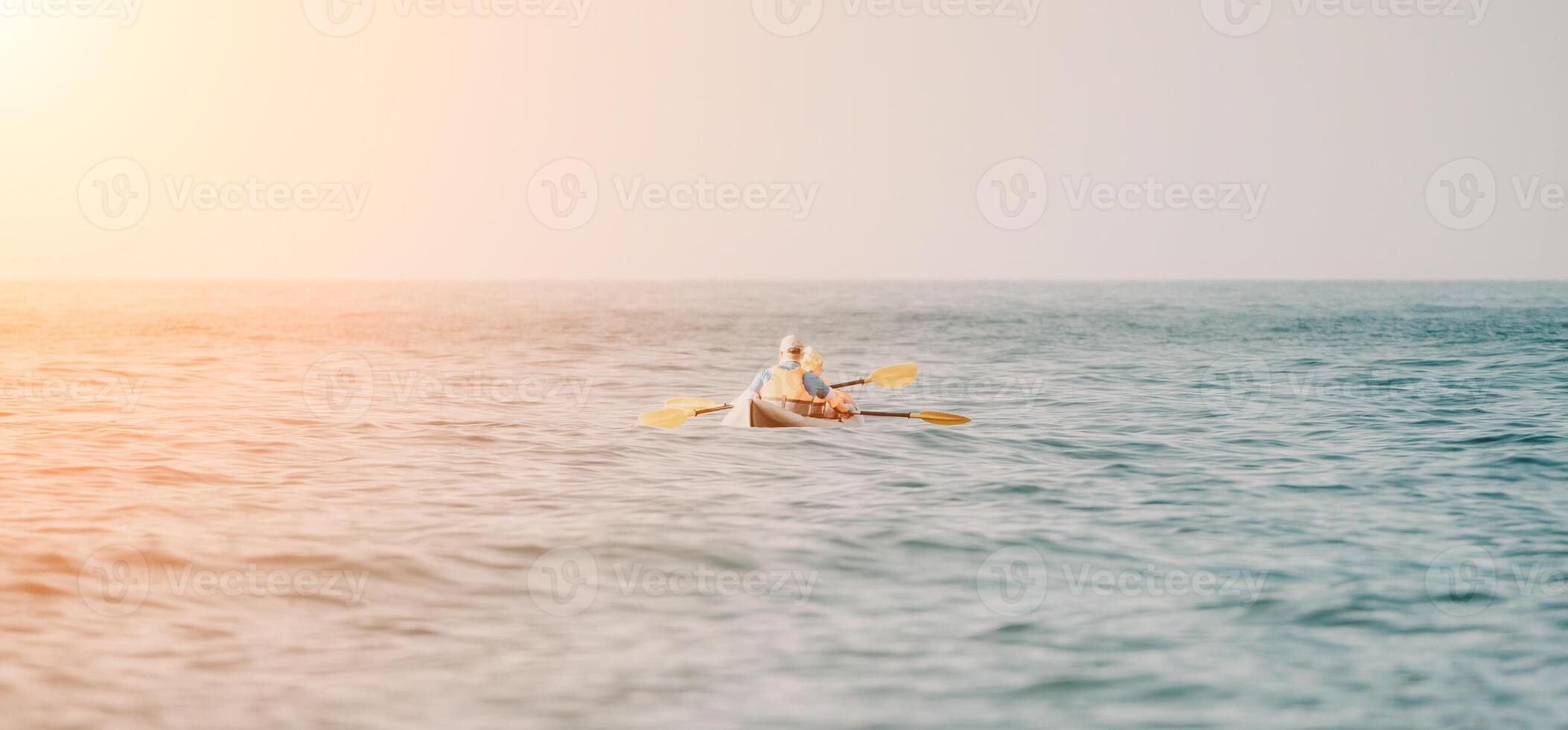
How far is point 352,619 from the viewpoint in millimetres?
8820

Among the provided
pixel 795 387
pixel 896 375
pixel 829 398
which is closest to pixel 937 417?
pixel 829 398

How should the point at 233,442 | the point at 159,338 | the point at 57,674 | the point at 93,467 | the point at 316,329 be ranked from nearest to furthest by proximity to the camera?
the point at 57,674
the point at 93,467
the point at 233,442
the point at 159,338
the point at 316,329

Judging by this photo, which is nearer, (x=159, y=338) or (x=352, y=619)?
(x=352, y=619)

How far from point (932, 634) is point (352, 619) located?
4.08 m

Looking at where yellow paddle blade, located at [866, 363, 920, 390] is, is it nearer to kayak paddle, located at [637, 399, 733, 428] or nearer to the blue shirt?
the blue shirt

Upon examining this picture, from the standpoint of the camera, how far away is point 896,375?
22062 mm

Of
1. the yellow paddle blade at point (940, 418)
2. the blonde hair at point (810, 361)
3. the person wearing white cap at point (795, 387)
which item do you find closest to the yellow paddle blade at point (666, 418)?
the person wearing white cap at point (795, 387)

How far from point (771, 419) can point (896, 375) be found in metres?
3.78

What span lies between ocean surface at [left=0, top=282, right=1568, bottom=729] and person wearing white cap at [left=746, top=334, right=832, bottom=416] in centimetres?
64

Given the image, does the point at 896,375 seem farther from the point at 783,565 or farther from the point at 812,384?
the point at 783,565

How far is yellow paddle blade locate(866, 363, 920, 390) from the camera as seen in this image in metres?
21.8

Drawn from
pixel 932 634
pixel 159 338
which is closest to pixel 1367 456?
pixel 932 634

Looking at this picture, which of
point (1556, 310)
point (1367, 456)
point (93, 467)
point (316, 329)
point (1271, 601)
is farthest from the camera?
point (1556, 310)

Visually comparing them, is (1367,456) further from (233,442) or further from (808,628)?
(233,442)
